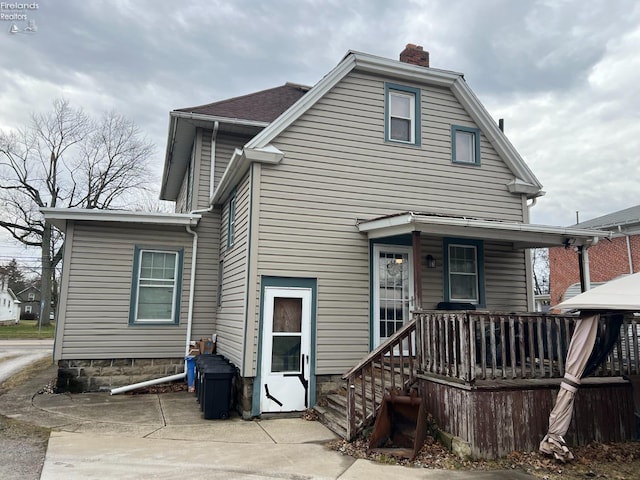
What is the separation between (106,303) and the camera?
1004 centimetres

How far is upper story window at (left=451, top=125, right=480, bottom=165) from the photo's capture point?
32.4ft

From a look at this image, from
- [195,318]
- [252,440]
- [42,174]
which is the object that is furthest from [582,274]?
[42,174]

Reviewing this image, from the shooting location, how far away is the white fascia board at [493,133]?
9.77m

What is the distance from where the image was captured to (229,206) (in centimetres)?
1036

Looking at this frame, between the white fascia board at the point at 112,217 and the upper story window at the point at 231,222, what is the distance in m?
0.96

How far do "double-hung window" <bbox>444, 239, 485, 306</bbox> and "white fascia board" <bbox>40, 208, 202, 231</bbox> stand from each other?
5.87 m

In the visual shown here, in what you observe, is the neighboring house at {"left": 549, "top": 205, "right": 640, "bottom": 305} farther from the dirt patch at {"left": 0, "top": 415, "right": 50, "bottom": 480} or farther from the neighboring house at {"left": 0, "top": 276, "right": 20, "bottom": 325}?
the neighboring house at {"left": 0, "top": 276, "right": 20, "bottom": 325}

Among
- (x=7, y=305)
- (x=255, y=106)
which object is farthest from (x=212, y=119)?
(x=7, y=305)

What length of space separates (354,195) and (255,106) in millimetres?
4825

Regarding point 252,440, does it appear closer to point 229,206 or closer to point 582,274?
point 229,206

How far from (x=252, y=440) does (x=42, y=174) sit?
32223mm

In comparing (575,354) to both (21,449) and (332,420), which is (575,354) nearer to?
(332,420)

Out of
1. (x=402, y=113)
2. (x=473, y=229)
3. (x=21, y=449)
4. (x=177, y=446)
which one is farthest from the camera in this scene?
(x=402, y=113)

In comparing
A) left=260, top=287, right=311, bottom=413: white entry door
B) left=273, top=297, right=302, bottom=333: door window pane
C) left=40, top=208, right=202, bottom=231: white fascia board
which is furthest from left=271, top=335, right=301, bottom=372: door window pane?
left=40, top=208, right=202, bottom=231: white fascia board
